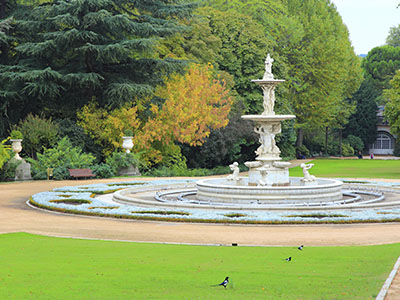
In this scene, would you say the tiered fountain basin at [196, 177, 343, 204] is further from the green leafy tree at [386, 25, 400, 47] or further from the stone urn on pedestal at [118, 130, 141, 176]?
the green leafy tree at [386, 25, 400, 47]

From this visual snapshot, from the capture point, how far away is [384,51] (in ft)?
306

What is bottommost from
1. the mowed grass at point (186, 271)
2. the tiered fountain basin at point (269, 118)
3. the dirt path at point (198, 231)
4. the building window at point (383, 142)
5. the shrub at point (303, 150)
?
the dirt path at point (198, 231)

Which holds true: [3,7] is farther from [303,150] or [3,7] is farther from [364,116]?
[364,116]

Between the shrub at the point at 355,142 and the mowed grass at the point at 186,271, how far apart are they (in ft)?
216

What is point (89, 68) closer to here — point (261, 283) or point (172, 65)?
point (172, 65)

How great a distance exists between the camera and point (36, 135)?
37.2 meters

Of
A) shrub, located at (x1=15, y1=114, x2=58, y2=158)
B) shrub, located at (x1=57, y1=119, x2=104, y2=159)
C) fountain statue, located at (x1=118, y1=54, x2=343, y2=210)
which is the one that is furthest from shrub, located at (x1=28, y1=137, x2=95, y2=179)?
fountain statue, located at (x1=118, y1=54, x2=343, y2=210)

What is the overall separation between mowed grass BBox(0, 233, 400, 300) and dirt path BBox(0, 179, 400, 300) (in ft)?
4.62

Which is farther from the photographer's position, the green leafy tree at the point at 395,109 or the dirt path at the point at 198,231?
the green leafy tree at the point at 395,109

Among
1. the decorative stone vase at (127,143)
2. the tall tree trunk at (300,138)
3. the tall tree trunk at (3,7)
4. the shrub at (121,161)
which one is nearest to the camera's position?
the shrub at (121,161)

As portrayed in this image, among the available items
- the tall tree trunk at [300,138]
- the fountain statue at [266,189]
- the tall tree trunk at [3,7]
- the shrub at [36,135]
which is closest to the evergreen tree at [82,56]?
the tall tree trunk at [3,7]

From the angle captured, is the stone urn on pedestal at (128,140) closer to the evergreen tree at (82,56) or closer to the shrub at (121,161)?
the shrub at (121,161)

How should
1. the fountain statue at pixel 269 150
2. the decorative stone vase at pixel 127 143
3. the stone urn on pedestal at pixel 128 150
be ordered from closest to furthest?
1. the fountain statue at pixel 269 150
2. the stone urn on pedestal at pixel 128 150
3. the decorative stone vase at pixel 127 143

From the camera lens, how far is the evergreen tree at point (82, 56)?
126 ft
